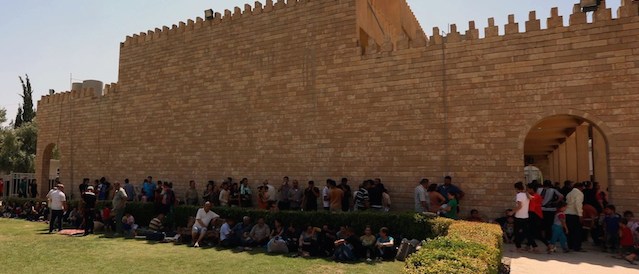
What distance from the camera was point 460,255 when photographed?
5.24 metres

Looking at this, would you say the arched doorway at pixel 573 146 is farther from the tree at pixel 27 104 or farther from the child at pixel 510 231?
the tree at pixel 27 104

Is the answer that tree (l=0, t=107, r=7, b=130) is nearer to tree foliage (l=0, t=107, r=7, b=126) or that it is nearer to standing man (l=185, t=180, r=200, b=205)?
tree foliage (l=0, t=107, r=7, b=126)

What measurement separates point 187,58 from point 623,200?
1338 cm

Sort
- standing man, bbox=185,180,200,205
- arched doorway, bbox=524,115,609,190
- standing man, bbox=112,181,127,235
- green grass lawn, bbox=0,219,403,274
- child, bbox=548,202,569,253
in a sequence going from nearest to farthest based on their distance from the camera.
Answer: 1. green grass lawn, bbox=0,219,403,274
2. child, bbox=548,202,569,253
3. standing man, bbox=112,181,127,235
4. arched doorway, bbox=524,115,609,190
5. standing man, bbox=185,180,200,205

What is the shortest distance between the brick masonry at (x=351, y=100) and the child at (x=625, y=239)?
1289 mm

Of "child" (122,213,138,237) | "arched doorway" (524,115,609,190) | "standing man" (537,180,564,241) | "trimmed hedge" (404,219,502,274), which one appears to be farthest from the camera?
"arched doorway" (524,115,609,190)

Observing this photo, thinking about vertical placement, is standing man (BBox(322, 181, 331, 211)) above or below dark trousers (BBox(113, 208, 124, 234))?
above

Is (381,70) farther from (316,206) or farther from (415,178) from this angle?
(316,206)

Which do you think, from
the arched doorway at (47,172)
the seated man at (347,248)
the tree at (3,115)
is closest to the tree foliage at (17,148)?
the tree at (3,115)

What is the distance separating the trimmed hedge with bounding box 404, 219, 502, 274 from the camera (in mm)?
4680

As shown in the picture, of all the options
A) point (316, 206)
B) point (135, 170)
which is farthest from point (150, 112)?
point (316, 206)

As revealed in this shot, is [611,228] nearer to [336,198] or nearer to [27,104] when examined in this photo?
[336,198]

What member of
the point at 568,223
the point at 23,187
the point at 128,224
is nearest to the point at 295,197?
the point at 128,224

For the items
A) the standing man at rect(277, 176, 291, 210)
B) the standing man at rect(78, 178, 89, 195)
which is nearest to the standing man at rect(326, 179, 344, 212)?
the standing man at rect(277, 176, 291, 210)
